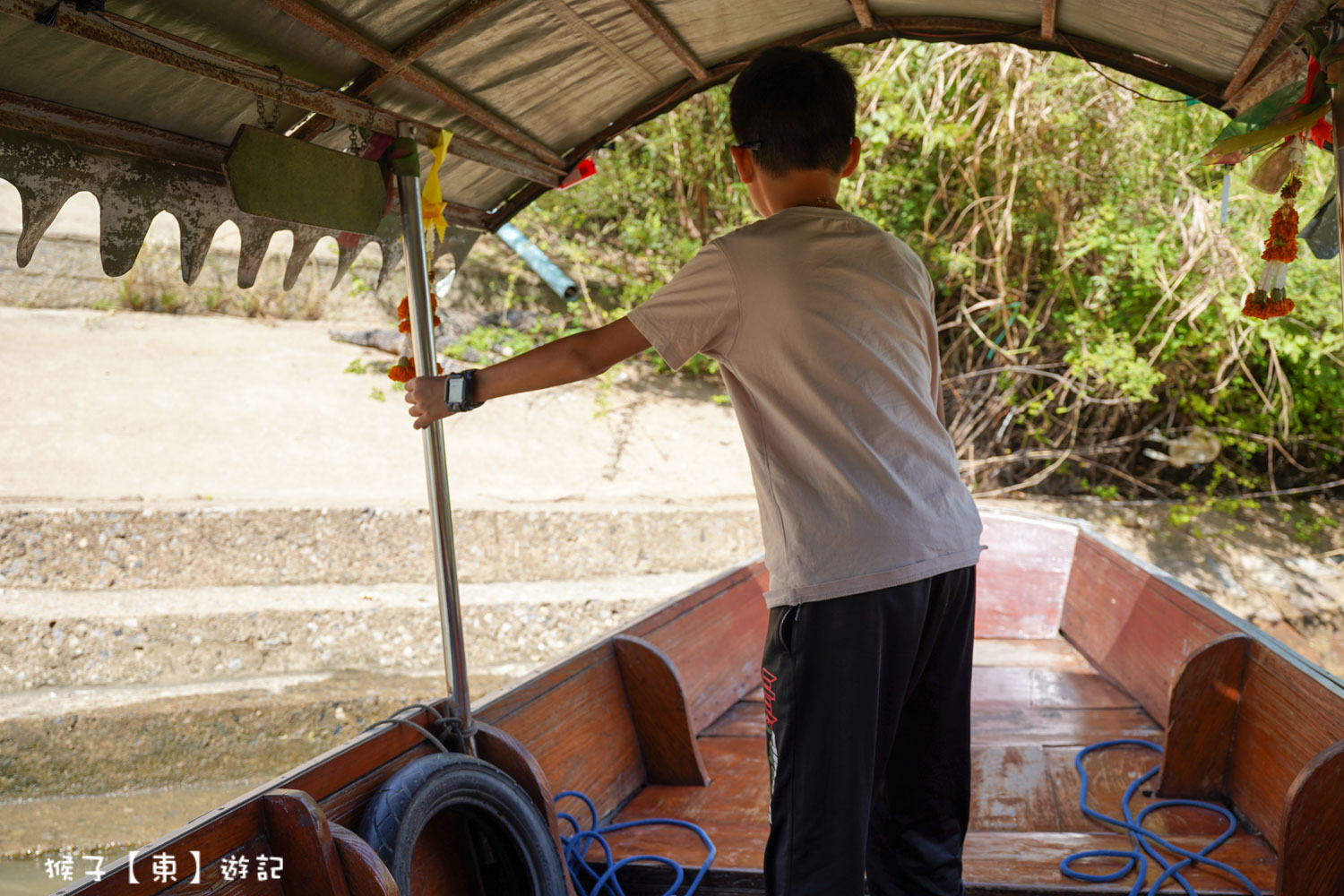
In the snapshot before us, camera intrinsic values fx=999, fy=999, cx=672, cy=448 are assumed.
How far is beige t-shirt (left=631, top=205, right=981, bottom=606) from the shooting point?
3.84ft

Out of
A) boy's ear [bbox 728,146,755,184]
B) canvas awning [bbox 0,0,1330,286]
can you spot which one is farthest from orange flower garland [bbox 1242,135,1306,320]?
boy's ear [bbox 728,146,755,184]

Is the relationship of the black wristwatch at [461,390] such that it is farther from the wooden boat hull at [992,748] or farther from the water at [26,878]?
the water at [26,878]

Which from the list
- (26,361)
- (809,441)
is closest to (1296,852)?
(809,441)

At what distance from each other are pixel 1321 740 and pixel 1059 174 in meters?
4.75

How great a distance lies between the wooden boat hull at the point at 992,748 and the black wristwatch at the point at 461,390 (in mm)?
549

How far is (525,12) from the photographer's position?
1.74 meters

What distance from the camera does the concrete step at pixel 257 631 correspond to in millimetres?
4816

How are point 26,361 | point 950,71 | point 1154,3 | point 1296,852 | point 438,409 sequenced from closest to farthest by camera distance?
point 438,409, point 1296,852, point 1154,3, point 950,71, point 26,361

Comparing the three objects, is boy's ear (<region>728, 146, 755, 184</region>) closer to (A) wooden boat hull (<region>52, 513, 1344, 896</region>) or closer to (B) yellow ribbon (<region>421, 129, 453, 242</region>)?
(B) yellow ribbon (<region>421, 129, 453, 242</region>)

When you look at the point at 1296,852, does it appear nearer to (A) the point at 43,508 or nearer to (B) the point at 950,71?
(B) the point at 950,71

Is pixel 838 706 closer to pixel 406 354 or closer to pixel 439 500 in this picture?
pixel 439 500

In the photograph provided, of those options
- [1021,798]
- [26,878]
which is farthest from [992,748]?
[26,878]

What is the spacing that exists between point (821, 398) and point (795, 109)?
1.22 ft

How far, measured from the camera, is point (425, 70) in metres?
1.75
